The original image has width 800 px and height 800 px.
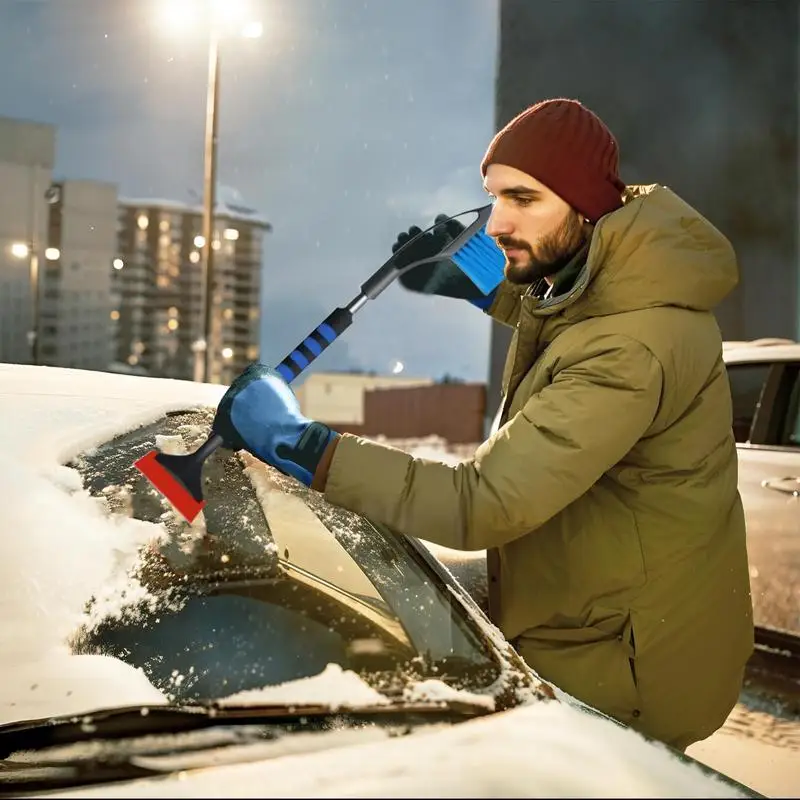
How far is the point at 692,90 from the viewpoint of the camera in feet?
36.6

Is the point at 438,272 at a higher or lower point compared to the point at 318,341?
higher

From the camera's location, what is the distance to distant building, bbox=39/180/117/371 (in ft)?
88.1

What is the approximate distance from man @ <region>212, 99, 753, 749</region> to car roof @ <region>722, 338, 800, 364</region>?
8.22 feet

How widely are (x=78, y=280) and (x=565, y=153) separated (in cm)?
3142

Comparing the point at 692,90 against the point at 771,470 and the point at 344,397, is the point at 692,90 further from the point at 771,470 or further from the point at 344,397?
the point at 344,397

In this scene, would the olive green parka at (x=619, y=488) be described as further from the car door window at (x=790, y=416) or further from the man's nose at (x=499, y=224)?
the car door window at (x=790, y=416)

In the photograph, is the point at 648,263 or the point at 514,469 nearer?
the point at 514,469

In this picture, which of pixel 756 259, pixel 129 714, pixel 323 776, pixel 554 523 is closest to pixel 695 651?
pixel 554 523

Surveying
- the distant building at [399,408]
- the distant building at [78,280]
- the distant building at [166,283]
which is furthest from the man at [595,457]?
the distant building at [78,280]

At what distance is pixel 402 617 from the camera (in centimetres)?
150

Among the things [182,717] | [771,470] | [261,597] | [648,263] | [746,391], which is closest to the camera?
[182,717]

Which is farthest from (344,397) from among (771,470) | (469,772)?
(469,772)

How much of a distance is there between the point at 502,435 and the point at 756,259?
10.7 metres

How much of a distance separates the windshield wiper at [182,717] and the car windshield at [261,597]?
6 centimetres
